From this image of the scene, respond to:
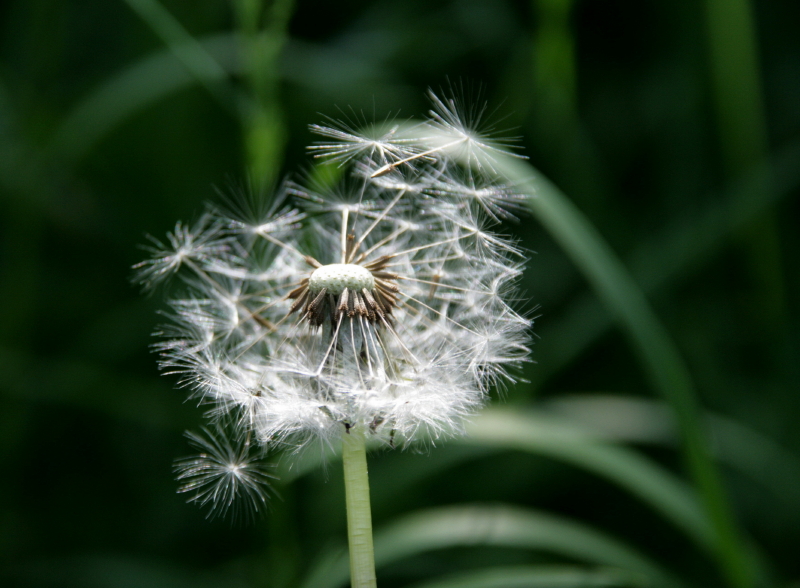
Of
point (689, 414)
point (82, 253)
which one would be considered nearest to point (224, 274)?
point (689, 414)

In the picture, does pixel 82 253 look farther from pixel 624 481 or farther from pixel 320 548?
pixel 624 481

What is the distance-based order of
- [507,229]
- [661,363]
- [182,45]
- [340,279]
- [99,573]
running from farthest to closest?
[99,573] < [507,229] < [182,45] < [661,363] < [340,279]

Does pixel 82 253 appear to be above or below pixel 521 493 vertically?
above

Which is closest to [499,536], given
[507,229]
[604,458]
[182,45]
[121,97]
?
[604,458]

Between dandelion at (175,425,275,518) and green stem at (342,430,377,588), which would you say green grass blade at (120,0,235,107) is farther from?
green stem at (342,430,377,588)

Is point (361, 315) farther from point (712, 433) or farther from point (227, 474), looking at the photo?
point (712, 433)

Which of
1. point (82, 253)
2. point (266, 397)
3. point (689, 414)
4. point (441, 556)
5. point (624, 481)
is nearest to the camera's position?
point (266, 397)

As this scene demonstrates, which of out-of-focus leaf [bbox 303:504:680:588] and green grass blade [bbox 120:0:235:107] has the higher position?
green grass blade [bbox 120:0:235:107]

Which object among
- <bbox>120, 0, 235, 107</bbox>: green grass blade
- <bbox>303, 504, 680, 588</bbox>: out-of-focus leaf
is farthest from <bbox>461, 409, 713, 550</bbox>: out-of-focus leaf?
<bbox>120, 0, 235, 107</bbox>: green grass blade
